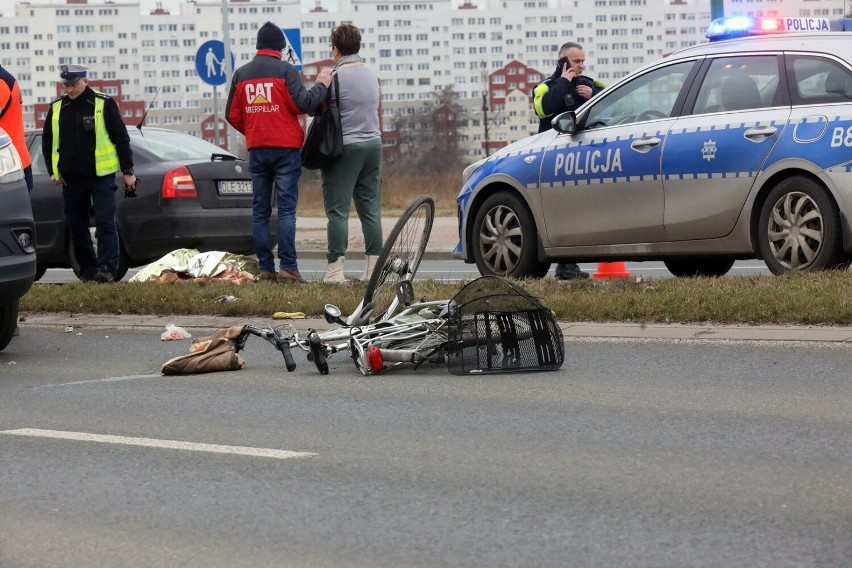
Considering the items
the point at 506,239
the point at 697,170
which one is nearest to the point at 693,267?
the point at 506,239

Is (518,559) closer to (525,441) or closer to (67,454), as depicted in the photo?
(525,441)

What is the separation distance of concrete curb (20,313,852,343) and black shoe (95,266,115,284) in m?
1.35

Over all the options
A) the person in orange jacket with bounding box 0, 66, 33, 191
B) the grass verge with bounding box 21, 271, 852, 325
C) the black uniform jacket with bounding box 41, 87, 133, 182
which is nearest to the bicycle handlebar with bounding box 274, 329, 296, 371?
the grass verge with bounding box 21, 271, 852, 325

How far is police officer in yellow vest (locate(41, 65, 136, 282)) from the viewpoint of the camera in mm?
12492

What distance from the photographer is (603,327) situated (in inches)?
356

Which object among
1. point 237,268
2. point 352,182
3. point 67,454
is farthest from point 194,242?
point 67,454

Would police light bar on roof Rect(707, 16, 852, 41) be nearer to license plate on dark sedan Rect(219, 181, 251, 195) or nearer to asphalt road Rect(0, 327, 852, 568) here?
asphalt road Rect(0, 327, 852, 568)

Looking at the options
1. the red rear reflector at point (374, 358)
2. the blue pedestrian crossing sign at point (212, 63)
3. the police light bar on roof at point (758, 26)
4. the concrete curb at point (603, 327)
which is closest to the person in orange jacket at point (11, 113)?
the concrete curb at point (603, 327)

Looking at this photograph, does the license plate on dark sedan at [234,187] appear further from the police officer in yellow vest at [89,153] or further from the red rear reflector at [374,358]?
the red rear reflector at [374,358]

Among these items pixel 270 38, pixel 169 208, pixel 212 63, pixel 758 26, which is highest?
pixel 212 63

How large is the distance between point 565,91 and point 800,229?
3.34 m

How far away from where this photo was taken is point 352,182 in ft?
39.6

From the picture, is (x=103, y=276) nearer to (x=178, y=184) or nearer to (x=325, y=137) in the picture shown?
(x=178, y=184)

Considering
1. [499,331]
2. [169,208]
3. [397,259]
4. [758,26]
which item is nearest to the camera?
[499,331]
